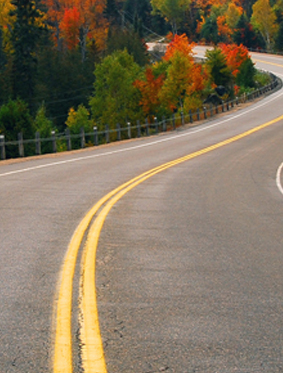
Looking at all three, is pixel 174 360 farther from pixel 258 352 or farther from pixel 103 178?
pixel 103 178

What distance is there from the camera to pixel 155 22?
557ft

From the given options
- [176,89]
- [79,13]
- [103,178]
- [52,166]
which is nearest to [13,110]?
[176,89]

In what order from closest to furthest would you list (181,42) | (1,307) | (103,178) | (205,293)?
(1,307)
(205,293)
(103,178)
(181,42)

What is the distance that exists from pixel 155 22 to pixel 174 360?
172m

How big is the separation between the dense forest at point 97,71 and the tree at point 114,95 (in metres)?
0.14

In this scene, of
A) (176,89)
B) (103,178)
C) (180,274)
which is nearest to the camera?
(180,274)

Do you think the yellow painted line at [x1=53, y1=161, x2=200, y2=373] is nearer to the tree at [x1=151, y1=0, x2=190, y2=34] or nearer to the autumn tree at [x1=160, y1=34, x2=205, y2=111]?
the autumn tree at [x1=160, y1=34, x2=205, y2=111]

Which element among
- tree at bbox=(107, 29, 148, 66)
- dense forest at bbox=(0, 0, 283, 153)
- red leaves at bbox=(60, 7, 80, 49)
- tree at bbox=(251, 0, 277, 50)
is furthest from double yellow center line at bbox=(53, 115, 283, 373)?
tree at bbox=(251, 0, 277, 50)

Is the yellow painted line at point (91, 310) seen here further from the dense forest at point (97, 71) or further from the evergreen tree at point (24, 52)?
the evergreen tree at point (24, 52)

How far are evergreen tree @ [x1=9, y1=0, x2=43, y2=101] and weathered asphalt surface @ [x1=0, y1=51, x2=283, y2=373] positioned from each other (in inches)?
2710

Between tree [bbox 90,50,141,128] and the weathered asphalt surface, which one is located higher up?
tree [bbox 90,50,141,128]

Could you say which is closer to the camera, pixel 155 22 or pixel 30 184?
pixel 30 184

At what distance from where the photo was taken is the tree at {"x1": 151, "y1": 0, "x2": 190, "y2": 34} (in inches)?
6191

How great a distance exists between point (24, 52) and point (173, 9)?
273ft
